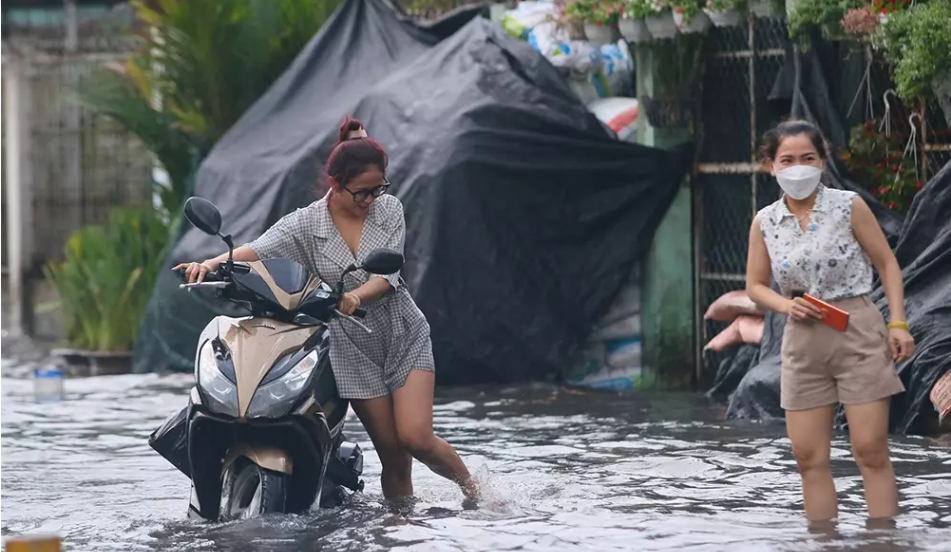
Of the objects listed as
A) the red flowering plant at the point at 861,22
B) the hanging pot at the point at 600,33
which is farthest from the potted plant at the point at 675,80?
the red flowering plant at the point at 861,22

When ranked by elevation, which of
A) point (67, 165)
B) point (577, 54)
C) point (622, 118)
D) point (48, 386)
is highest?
point (577, 54)

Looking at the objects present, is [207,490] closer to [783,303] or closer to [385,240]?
[385,240]

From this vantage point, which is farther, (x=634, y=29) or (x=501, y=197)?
(x=501, y=197)

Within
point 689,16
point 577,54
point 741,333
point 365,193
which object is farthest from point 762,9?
point 365,193

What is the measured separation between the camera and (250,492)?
22.0ft

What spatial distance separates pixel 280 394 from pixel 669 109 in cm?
597

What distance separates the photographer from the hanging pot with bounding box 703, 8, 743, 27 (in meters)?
10.9

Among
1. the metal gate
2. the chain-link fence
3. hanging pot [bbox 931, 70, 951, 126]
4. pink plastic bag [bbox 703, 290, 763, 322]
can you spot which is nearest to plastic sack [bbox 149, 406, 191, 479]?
hanging pot [bbox 931, 70, 951, 126]

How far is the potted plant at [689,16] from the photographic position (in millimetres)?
11031

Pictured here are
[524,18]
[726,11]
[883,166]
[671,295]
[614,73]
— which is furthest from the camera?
[524,18]

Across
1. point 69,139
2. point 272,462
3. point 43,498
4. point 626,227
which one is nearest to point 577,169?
point 626,227

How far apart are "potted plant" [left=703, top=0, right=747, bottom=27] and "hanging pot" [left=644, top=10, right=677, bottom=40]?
316 millimetres

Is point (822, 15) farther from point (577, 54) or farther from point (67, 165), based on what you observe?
point (67, 165)

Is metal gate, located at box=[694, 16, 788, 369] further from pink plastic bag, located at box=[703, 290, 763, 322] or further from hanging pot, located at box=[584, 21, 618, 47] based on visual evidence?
hanging pot, located at box=[584, 21, 618, 47]
